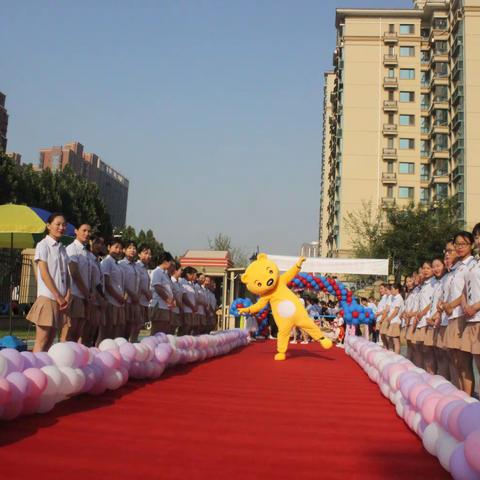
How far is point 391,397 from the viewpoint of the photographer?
4.48 metres

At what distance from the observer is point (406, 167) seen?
4419cm

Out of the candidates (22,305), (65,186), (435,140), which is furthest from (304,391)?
(435,140)

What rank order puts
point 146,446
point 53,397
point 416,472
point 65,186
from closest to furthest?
1. point 416,472
2. point 146,446
3. point 53,397
4. point 65,186

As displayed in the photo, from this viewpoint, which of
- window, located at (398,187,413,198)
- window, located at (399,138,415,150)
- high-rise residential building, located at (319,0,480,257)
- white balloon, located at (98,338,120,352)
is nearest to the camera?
white balloon, located at (98,338,120,352)

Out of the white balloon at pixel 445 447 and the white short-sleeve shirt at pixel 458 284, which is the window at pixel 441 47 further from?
the white balloon at pixel 445 447

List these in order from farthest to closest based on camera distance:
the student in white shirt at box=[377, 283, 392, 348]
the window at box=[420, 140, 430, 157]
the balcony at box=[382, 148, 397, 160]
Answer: the window at box=[420, 140, 430, 157], the balcony at box=[382, 148, 397, 160], the student in white shirt at box=[377, 283, 392, 348]

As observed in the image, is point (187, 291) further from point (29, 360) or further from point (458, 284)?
point (29, 360)

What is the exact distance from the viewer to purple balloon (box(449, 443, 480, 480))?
2233 millimetres

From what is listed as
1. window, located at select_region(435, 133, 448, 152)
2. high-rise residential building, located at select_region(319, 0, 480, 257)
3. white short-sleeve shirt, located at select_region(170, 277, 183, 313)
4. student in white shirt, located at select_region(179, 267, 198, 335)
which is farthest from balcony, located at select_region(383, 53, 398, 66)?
white short-sleeve shirt, located at select_region(170, 277, 183, 313)

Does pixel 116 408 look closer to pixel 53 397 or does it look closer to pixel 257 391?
pixel 53 397

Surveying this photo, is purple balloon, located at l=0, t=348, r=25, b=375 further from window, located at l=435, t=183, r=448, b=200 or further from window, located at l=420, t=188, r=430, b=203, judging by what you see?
window, located at l=420, t=188, r=430, b=203

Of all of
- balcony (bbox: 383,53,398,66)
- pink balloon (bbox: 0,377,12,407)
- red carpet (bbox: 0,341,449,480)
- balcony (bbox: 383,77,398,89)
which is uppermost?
balcony (bbox: 383,53,398,66)

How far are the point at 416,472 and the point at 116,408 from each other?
6.46 ft

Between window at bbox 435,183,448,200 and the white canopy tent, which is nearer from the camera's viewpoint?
the white canopy tent
